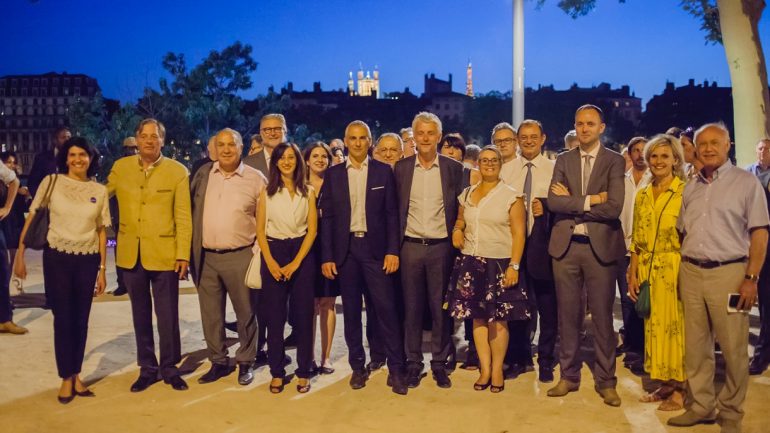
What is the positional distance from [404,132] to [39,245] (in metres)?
4.30

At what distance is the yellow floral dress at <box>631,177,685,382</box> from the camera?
5.34 m

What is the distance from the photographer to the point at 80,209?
570 centimetres

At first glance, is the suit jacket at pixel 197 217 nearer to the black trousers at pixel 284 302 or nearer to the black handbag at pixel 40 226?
the black trousers at pixel 284 302

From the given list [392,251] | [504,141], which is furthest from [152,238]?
[504,141]

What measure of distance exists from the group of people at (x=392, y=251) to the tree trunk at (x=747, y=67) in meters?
6.07

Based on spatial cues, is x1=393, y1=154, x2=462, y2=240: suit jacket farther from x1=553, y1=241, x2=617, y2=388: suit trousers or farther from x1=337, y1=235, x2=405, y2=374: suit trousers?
x1=553, y1=241, x2=617, y2=388: suit trousers

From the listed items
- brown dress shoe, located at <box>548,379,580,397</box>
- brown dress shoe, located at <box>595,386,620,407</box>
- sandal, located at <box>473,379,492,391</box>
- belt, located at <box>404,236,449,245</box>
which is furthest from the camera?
belt, located at <box>404,236,449,245</box>

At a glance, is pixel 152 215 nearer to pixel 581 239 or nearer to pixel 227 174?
pixel 227 174

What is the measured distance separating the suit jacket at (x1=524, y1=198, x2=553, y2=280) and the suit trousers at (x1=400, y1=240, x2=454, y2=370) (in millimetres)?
652

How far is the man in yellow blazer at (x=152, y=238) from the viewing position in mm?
5949

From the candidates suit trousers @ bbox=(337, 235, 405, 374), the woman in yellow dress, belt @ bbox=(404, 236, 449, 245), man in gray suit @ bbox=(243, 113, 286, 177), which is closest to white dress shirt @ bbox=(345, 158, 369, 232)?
suit trousers @ bbox=(337, 235, 405, 374)

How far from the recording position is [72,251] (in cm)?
564

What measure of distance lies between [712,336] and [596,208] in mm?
1206

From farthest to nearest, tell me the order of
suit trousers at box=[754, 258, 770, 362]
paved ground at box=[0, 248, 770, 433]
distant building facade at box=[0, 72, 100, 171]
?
distant building facade at box=[0, 72, 100, 171]
suit trousers at box=[754, 258, 770, 362]
paved ground at box=[0, 248, 770, 433]
